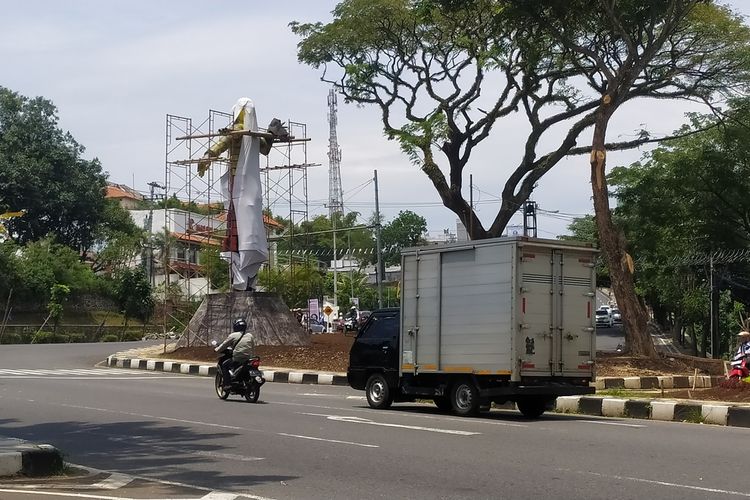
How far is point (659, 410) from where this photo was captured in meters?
16.1

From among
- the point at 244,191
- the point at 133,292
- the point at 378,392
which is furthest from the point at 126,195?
the point at 378,392

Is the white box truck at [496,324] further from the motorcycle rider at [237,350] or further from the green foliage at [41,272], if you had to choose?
the green foliage at [41,272]

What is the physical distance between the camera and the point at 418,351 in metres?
16.3

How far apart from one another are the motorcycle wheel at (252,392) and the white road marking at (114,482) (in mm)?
8512

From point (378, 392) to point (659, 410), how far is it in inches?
184

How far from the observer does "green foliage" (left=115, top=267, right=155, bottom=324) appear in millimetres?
60469

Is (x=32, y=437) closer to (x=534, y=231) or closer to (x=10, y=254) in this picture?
(x=534, y=231)

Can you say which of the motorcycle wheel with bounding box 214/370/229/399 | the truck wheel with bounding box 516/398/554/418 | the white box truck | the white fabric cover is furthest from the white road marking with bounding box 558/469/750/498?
the white fabric cover

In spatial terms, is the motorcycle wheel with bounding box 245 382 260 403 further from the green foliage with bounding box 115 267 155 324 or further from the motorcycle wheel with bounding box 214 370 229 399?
the green foliage with bounding box 115 267 155 324

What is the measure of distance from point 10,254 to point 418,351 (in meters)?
43.5

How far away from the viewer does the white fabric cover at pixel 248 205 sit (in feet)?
106

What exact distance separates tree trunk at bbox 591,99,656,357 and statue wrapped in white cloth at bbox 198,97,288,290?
38.1 feet

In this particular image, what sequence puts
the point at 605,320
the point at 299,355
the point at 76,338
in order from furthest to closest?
the point at 605,320
the point at 76,338
the point at 299,355

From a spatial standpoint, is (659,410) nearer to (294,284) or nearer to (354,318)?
(294,284)
